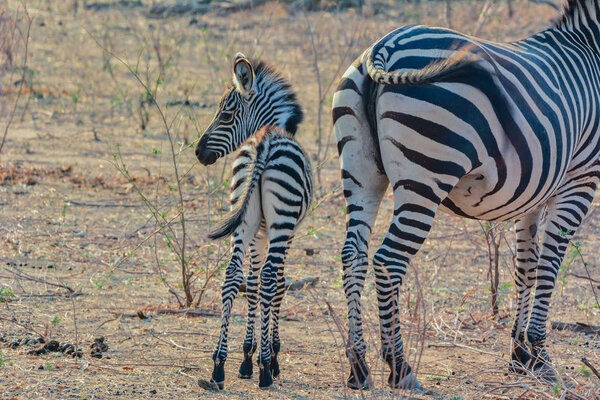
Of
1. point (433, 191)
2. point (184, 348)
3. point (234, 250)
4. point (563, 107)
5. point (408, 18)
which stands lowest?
point (184, 348)

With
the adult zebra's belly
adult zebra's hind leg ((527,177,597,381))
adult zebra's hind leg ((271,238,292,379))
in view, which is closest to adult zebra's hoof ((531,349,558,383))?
adult zebra's hind leg ((527,177,597,381))

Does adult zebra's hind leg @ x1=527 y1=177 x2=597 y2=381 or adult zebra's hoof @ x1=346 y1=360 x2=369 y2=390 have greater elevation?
adult zebra's hind leg @ x1=527 y1=177 x2=597 y2=381

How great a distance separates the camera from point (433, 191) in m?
4.36

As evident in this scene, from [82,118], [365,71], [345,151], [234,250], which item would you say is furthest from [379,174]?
[82,118]

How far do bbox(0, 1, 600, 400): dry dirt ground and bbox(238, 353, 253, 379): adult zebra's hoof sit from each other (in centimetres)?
7

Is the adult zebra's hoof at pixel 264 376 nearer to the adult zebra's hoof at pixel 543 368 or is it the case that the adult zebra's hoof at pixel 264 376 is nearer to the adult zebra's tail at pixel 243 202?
the adult zebra's tail at pixel 243 202

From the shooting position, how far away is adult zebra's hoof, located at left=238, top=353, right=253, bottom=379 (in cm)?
485

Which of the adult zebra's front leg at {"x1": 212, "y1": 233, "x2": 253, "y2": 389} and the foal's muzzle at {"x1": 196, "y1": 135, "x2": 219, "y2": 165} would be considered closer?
the adult zebra's front leg at {"x1": 212, "y1": 233, "x2": 253, "y2": 389}

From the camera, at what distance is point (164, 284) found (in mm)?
6547

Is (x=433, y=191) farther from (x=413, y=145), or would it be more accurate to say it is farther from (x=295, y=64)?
(x=295, y=64)

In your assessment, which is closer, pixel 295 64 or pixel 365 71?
pixel 365 71

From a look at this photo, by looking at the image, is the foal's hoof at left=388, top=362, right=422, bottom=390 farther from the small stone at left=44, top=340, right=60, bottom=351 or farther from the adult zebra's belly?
the small stone at left=44, top=340, right=60, bottom=351

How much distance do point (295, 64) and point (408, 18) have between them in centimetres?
331

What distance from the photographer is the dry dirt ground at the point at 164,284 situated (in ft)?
15.4
